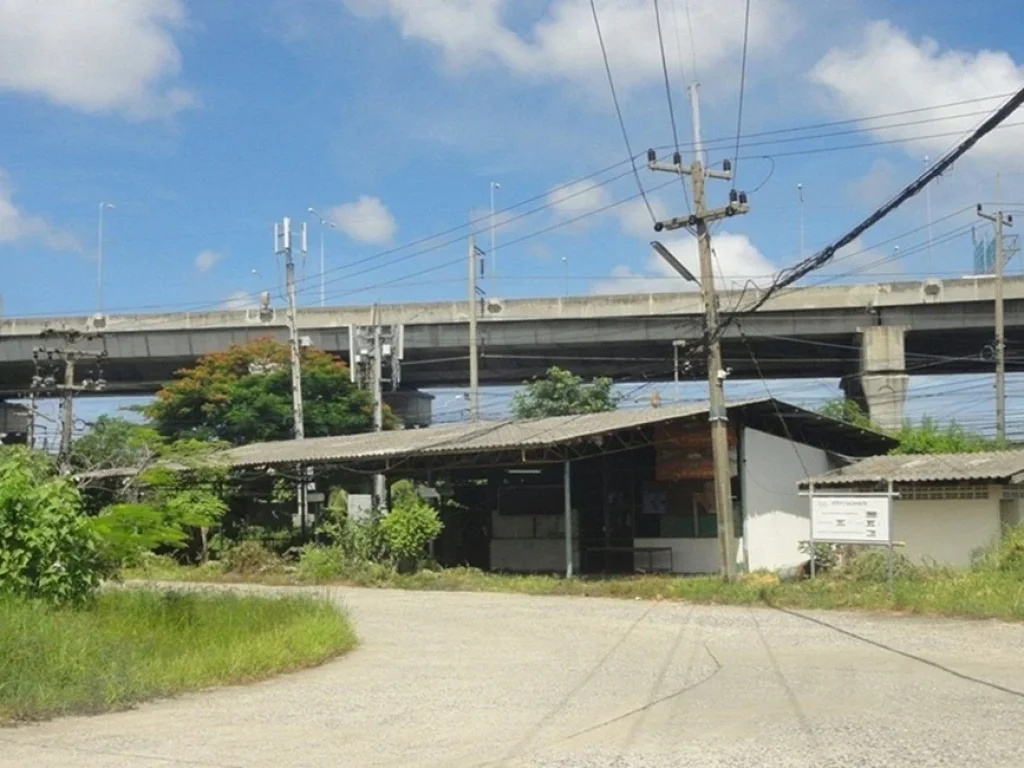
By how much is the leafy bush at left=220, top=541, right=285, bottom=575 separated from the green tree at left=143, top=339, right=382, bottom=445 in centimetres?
1785

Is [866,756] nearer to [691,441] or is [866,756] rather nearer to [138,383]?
[691,441]

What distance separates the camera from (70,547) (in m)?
14.8

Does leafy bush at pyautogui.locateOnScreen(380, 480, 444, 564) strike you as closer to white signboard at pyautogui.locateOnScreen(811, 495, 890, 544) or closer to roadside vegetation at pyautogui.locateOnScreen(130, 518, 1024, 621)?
roadside vegetation at pyautogui.locateOnScreen(130, 518, 1024, 621)

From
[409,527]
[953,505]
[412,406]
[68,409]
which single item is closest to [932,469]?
[953,505]

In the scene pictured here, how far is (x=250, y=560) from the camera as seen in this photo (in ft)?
100

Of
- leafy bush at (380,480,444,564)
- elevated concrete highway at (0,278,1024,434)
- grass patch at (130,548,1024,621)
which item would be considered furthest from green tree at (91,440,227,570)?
elevated concrete highway at (0,278,1024,434)

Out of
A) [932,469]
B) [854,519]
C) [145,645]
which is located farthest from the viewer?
[932,469]

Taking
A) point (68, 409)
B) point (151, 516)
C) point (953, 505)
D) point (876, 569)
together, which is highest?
point (68, 409)

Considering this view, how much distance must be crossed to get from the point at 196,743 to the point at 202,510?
21187 mm

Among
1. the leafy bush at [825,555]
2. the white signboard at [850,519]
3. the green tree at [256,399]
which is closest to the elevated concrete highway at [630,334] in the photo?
the green tree at [256,399]

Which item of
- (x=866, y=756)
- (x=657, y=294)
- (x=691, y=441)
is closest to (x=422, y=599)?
(x=691, y=441)

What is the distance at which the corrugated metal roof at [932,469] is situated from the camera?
25102 millimetres

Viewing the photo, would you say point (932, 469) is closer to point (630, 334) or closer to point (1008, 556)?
point (1008, 556)

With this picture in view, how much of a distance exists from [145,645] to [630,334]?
123 feet
